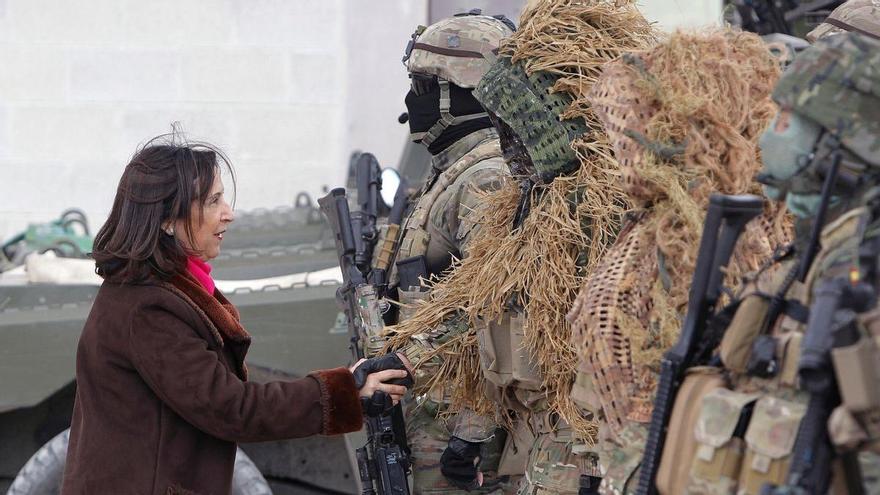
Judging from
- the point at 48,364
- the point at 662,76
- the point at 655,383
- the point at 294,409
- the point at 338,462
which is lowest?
the point at 338,462

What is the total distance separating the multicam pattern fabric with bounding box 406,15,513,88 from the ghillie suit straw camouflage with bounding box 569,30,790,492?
1649mm

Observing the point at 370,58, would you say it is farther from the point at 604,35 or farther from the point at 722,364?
the point at 722,364

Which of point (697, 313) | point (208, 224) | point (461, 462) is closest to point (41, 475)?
point (461, 462)

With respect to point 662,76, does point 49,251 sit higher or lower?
lower

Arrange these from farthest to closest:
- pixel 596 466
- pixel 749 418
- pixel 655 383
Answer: pixel 596 466, pixel 655 383, pixel 749 418

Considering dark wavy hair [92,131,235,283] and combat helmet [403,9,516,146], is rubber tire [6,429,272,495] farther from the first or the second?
dark wavy hair [92,131,235,283]

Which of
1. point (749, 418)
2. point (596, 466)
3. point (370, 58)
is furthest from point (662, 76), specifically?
point (370, 58)

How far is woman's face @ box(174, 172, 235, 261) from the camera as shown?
3.16 m

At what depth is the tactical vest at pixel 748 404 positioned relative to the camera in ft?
7.29

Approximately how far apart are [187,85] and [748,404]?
25.0ft

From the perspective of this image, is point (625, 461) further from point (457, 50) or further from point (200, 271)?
point (457, 50)

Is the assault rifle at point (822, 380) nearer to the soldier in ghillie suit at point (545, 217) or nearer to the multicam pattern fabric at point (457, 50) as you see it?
the soldier in ghillie suit at point (545, 217)

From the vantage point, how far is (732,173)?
2.76 m

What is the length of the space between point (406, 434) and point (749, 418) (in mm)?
2157
